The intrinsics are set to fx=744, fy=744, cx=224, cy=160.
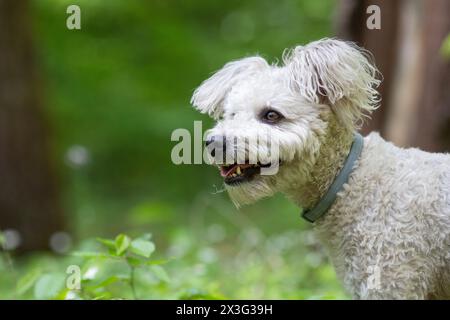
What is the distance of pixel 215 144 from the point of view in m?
3.84

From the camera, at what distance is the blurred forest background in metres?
6.73

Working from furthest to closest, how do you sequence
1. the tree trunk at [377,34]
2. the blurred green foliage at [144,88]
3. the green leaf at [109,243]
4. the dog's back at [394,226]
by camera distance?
the blurred green foliage at [144,88] < the tree trunk at [377,34] < the green leaf at [109,243] < the dog's back at [394,226]

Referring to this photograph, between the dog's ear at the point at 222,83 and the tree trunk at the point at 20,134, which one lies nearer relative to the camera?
the dog's ear at the point at 222,83

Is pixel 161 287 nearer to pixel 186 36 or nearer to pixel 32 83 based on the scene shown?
pixel 32 83

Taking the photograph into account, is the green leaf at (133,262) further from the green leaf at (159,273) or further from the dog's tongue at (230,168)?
the dog's tongue at (230,168)

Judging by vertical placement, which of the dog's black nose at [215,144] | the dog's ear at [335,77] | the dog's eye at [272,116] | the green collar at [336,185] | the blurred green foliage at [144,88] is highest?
the dog's ear at [335,77]

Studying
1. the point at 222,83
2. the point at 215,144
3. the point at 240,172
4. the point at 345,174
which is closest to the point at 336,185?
the point at 345,174

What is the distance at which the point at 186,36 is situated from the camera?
14.0m

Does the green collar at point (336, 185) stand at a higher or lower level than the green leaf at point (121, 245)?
higher

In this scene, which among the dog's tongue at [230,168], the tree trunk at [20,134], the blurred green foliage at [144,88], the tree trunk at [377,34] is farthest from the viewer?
the blurred green foliage at [144,88]

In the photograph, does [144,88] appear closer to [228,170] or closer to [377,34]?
[377,34]

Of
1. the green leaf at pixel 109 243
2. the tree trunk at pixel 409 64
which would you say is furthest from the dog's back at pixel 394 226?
the tree trunk at pixel 409 64

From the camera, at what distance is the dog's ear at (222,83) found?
429 centimetres
